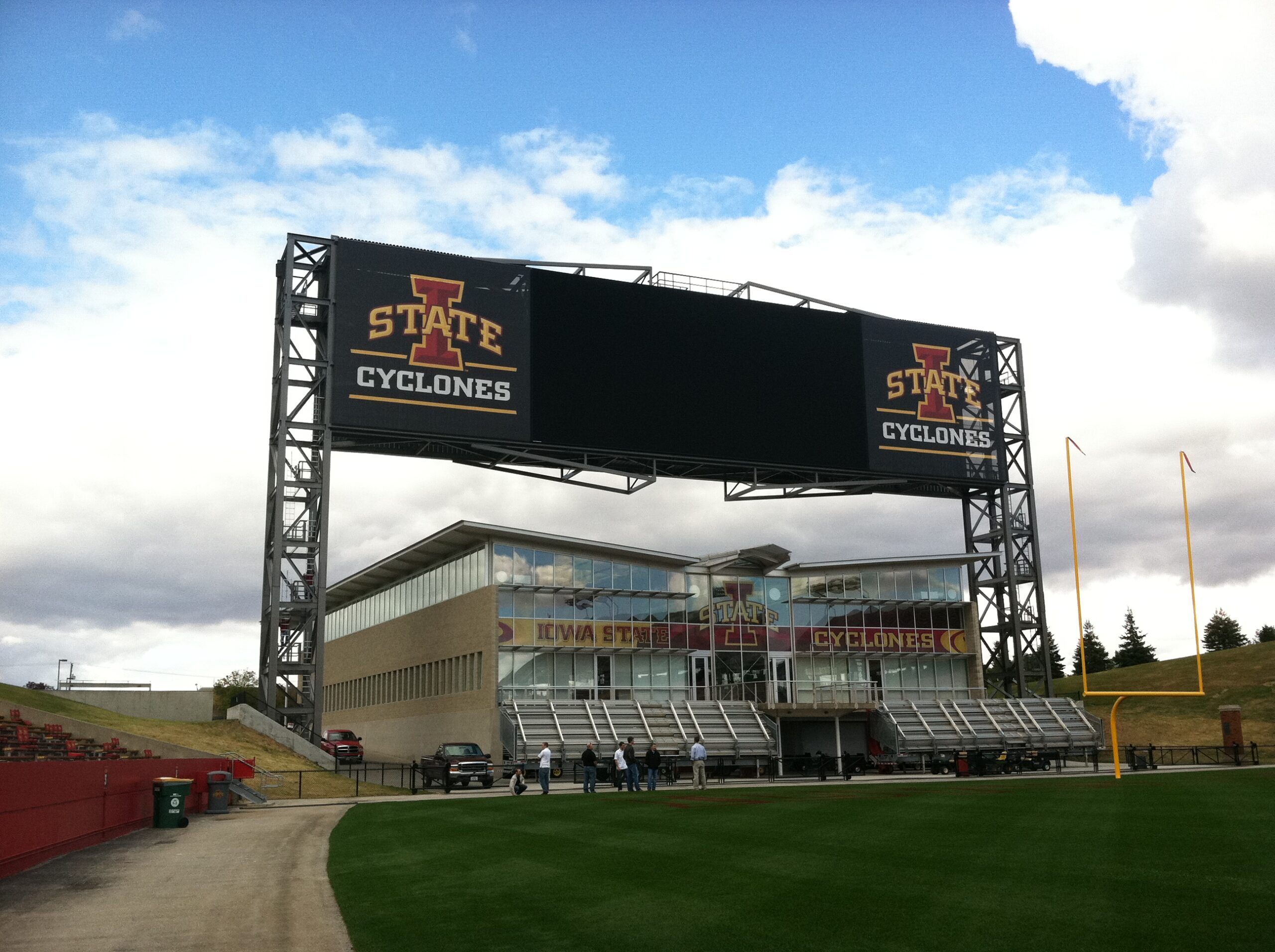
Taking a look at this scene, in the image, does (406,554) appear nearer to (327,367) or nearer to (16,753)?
(327,367)

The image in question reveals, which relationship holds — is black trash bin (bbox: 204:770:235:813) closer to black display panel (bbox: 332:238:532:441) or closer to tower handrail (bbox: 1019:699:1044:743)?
black display panel (bbox: 332:238:532:441)

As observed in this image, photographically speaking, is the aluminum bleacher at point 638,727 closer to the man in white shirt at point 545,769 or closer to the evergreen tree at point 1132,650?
the man in white shirt at point 545,769

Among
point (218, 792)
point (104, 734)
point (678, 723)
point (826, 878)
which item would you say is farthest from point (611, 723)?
point (826, 878)

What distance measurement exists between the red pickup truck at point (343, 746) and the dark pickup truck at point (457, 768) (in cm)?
493

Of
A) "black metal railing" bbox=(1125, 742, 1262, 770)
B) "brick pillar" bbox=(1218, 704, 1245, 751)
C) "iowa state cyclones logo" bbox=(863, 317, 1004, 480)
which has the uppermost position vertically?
"iowa state cyclones logo" bbox=(863, 317, 1004, 480)

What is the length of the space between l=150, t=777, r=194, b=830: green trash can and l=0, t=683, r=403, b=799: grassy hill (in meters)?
10.8

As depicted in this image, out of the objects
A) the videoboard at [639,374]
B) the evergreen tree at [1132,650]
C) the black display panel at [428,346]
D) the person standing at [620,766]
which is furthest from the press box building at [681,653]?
the evergreen tree at [1132,650]

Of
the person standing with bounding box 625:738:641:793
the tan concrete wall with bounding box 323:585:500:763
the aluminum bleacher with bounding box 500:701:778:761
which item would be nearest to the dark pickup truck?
the aluminum bleacher with bounding box 500:701:778:761

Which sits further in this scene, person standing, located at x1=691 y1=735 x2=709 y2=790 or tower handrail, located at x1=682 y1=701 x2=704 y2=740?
tower handrail, located at x1=682 y1=701 x2=704 y2=740

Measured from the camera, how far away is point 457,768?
39969mm

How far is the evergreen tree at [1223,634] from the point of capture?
423 feet

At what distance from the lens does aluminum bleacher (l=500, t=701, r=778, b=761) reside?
46.5 meters

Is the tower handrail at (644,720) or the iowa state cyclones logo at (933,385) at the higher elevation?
the iowa state cyclones logo at (933,385)

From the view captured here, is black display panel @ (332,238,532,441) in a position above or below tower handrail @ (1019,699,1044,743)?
above
